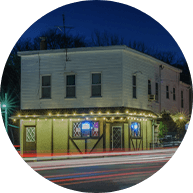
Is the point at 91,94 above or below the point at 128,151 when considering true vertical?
above

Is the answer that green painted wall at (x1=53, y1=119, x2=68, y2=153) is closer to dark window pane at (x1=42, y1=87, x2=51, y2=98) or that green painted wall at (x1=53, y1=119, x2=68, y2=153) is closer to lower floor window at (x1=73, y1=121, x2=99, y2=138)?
lower floor window at (x1=73, y1=121, x2=99, y2=138)

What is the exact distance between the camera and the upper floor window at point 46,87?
33.4ft

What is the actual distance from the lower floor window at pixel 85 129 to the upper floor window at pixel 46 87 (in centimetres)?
99

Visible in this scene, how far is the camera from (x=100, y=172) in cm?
1002

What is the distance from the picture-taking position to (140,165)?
1026 cm

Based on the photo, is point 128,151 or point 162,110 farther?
point 162,110

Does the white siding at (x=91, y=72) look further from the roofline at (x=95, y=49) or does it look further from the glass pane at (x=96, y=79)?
the glass pane at (x=96, y=79)

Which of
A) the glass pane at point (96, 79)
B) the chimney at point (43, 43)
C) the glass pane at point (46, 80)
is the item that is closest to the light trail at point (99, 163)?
the glass pane at point (96, 79)

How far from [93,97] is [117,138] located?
45.2 inches

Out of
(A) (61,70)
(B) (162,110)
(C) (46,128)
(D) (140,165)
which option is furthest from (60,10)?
(D) (140,165)

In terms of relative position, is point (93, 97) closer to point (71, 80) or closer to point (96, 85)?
point (96, 85)

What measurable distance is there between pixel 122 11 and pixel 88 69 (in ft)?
5.54

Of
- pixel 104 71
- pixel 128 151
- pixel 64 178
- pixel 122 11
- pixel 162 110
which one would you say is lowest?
pixel 64 178

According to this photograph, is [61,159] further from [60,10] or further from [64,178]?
[60,10]
